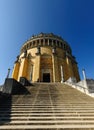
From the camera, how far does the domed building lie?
2689 cm

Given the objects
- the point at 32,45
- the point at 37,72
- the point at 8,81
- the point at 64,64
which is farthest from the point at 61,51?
the point at 8,81

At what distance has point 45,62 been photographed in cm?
2900

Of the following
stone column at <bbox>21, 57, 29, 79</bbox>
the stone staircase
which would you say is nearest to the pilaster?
stone column at <bbox>21, 57, 29, 79</bbox>

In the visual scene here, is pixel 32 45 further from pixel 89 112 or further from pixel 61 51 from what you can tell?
pixel 89 112

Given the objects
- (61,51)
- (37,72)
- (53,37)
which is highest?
(53,37)

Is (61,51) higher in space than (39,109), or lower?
higher

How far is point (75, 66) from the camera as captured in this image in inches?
1332

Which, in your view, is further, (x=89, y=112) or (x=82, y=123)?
(x=89, y=112)

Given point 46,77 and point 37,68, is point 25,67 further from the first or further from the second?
point 46,77

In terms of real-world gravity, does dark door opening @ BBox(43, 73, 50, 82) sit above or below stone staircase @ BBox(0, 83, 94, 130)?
above

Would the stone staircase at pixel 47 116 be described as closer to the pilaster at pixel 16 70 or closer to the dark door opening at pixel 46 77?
the dark door opening at pixel 46 77

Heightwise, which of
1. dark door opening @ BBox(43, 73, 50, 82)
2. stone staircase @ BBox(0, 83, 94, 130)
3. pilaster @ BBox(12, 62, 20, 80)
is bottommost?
stone staircase @ BBox(0, 83, 94, 130)

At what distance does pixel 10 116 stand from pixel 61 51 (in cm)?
2812

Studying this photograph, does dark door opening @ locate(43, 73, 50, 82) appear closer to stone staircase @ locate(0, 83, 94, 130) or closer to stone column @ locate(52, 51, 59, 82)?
stone column @ locate(52, 51, 59, 82)
